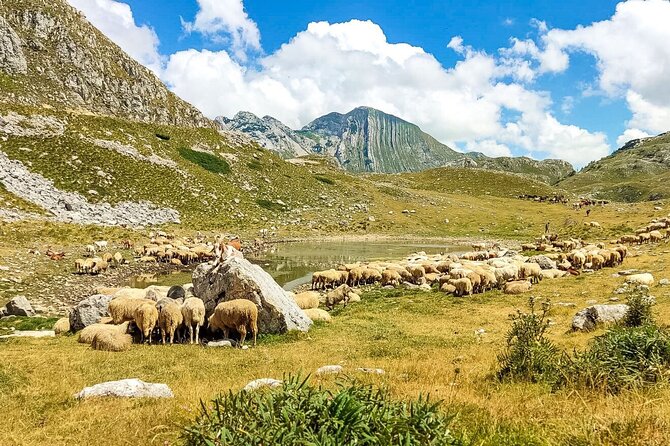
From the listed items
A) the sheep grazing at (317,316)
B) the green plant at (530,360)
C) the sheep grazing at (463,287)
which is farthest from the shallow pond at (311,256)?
→ the green plant at (530,360)

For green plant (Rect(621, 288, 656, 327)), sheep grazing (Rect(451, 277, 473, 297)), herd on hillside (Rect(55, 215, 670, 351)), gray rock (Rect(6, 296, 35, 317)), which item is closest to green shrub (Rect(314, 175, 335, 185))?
herd on hillside (Rect(55, 215, 670, 351))

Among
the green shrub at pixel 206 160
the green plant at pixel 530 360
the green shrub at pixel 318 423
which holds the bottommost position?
the green plant at pixel 530 360

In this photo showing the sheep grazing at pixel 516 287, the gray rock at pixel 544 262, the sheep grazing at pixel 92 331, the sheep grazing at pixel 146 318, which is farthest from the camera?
the gray rock at pixel 544 262

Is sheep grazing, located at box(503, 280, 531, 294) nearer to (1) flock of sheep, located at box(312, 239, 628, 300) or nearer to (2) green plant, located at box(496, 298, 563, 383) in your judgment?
(1) flock of sheep, located at box(312, 239, 628, 300)

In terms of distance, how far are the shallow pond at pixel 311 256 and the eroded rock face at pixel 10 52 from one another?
84790 mm

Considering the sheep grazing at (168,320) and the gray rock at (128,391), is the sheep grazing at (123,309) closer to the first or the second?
the sheep grazing at (168,320)

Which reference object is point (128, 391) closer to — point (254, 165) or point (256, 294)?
point (256, 294)

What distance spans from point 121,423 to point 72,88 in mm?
125607

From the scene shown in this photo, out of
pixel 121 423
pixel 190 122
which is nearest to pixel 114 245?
pixel 121 423

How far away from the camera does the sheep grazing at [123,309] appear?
1970cm

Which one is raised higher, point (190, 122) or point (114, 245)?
point (190, 122)

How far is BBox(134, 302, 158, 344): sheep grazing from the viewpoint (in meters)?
18.2

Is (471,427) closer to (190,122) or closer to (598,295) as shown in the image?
(598,295)

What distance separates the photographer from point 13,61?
9888cm
